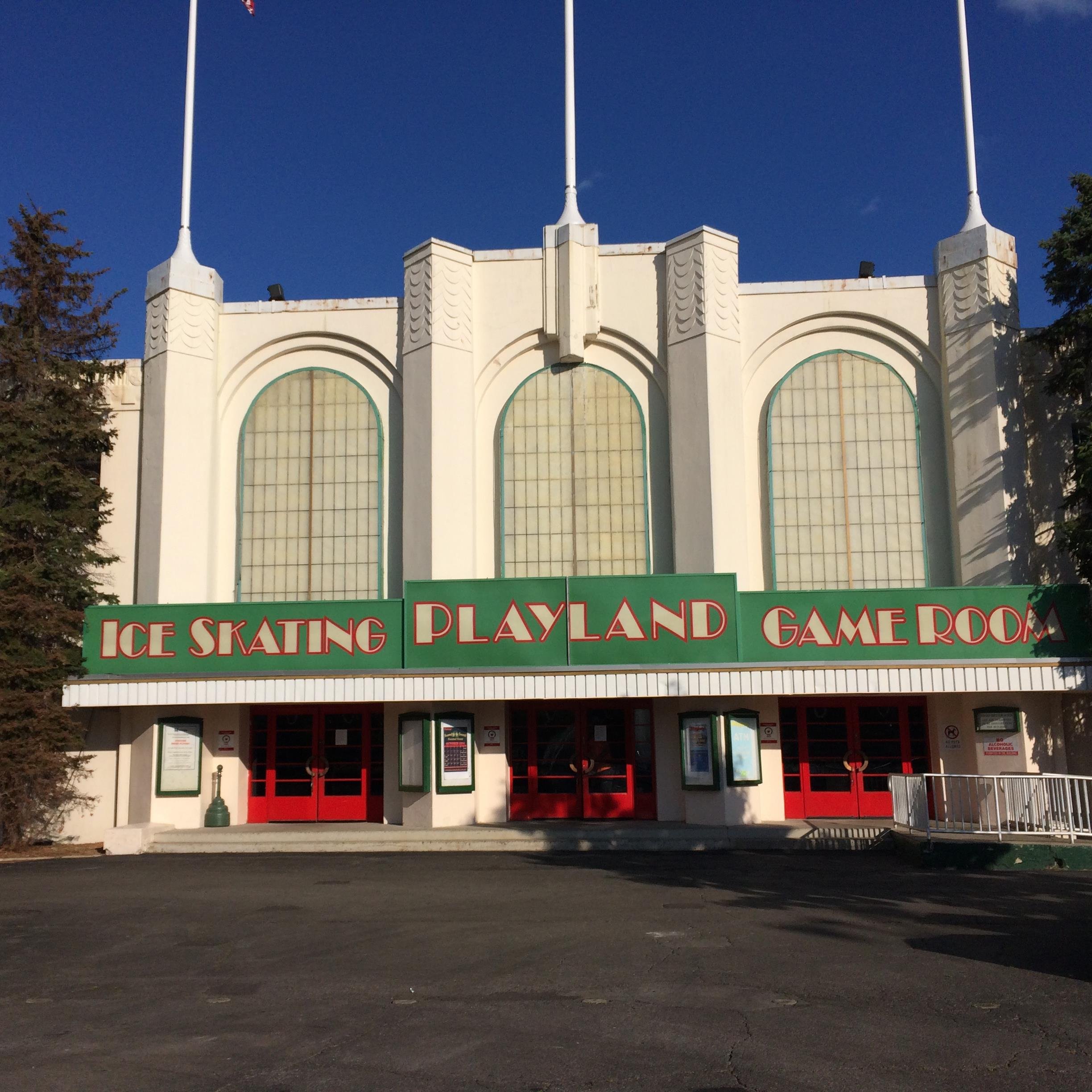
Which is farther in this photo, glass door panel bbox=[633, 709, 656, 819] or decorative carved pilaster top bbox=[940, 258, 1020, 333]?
decorative carved pilaster top bbox=[940, 258, 1020, 333]

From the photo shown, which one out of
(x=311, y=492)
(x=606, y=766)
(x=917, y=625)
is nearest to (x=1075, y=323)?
(x=917, y=625)

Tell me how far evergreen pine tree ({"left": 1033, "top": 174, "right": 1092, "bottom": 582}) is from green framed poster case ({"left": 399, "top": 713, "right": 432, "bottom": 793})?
1259 cm

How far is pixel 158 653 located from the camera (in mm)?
20531

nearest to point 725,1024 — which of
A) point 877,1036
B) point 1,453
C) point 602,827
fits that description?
point 877,1036

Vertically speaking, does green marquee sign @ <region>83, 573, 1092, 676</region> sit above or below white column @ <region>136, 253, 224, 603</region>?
below

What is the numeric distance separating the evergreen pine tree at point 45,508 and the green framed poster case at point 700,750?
11.7 metres

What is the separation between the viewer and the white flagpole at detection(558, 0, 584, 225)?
23.2 m

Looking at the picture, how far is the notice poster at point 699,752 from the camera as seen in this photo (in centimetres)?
2028

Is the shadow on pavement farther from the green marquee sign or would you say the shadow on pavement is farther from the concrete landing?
the green marquee sign

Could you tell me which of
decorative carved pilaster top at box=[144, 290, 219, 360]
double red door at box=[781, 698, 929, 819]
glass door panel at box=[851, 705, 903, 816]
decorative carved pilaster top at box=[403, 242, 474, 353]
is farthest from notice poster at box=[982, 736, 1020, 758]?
decorative carved pilaster top at box=[144, 290, 219, 360]

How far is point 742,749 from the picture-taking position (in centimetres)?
2038

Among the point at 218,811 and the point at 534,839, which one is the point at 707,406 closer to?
the point at 534,839

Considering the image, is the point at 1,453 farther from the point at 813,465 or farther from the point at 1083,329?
A: the point at 1083,329

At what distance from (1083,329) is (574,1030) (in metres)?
18.4
